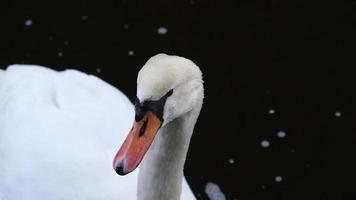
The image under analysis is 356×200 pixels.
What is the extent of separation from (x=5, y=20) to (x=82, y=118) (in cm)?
236

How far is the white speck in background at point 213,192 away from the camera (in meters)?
4.62

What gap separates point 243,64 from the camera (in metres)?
5.60

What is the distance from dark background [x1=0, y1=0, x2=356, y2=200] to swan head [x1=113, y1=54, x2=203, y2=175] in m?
2.13

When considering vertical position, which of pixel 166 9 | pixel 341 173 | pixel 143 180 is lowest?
pixel 341 173

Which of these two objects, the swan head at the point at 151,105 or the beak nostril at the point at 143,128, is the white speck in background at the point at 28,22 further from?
the beak nostril at the point at 143,128

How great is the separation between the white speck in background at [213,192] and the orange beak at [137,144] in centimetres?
215

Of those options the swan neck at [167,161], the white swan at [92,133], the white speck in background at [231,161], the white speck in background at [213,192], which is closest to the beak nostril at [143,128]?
the white swan at [92,133]

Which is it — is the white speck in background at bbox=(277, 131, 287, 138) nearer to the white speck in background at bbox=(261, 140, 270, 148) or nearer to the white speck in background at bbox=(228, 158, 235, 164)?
the white speck in background at bbox=(261, 140, 270, 148)

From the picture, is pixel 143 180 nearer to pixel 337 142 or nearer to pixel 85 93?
pixel 85 93

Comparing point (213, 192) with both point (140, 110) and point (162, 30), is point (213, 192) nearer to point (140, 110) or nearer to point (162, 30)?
point (162, 30)

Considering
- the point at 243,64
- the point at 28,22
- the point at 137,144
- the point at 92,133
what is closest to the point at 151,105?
the point at 137,144

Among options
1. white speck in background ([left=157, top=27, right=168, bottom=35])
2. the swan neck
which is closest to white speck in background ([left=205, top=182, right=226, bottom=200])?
the swan neck

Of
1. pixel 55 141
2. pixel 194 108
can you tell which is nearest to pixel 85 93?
pixel 55 141

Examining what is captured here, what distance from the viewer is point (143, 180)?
10.1 ft
